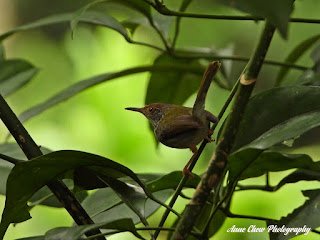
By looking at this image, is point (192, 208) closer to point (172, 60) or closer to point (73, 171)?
point (73, 171)

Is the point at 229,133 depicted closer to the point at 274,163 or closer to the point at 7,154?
the point at 274,163

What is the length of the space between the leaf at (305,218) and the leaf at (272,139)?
3.3 inches

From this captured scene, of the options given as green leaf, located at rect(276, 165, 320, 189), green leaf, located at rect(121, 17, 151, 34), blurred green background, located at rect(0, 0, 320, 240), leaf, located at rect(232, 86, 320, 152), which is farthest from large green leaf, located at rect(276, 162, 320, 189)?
green leaf, located at rect(121, 17, 151, 34)

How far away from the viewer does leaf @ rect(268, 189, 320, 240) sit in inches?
37.9

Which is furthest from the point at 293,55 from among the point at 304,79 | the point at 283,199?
the point at 283,199

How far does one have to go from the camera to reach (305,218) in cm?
98

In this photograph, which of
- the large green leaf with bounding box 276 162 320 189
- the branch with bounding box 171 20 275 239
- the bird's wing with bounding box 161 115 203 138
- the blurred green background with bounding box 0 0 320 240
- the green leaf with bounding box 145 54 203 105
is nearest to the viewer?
the branch with bounding box 171 20 275 239

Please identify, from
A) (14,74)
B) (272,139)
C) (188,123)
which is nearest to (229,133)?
(272,139)

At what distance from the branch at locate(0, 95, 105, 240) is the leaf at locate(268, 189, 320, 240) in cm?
30

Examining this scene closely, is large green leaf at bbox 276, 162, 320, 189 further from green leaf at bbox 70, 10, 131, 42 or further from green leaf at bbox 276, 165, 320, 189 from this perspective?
green leaf at bbox 70, 10, 131, 42

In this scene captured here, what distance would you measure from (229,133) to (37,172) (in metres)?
0.29

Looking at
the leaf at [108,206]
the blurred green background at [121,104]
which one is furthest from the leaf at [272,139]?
the blurred green background at [121,104]

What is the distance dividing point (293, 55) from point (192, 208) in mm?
773

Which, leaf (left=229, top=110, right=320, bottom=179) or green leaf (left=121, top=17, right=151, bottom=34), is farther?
green leaf (left=121, top=17, right=151, bottom=34)
